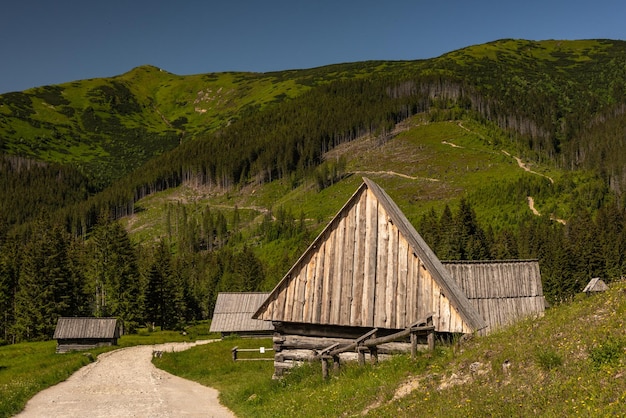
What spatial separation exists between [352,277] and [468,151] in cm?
14673

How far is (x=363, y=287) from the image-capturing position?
1827 centimetres

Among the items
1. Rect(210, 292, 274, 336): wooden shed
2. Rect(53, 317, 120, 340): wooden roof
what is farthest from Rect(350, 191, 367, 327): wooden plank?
Rect(53, 317, 120, 340): wooden roof

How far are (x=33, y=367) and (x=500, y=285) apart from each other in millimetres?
31610

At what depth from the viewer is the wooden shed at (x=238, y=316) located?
59666 mm

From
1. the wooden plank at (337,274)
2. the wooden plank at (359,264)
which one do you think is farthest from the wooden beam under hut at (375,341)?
the wooden plank at (337,274)

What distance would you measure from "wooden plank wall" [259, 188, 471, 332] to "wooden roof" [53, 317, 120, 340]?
39231 mm

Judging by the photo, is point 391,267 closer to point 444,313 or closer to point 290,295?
point 444,313

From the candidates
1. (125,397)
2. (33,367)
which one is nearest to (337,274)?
(125,397)

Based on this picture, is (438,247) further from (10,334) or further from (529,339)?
(529,339)

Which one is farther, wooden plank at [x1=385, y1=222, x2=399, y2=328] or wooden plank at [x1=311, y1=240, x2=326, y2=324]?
wooden plank at [x1=311, y1=240, x2=326, y2=324]

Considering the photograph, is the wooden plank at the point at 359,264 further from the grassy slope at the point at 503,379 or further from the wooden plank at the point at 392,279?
the grassy slope at the point at 503,379

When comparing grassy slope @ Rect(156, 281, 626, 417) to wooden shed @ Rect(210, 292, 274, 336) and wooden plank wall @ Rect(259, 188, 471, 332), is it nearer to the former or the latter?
wooden plank wall @ Rect(259, 188, 471, 332)

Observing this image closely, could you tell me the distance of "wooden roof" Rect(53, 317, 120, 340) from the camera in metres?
52.2

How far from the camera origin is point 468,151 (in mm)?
157750
